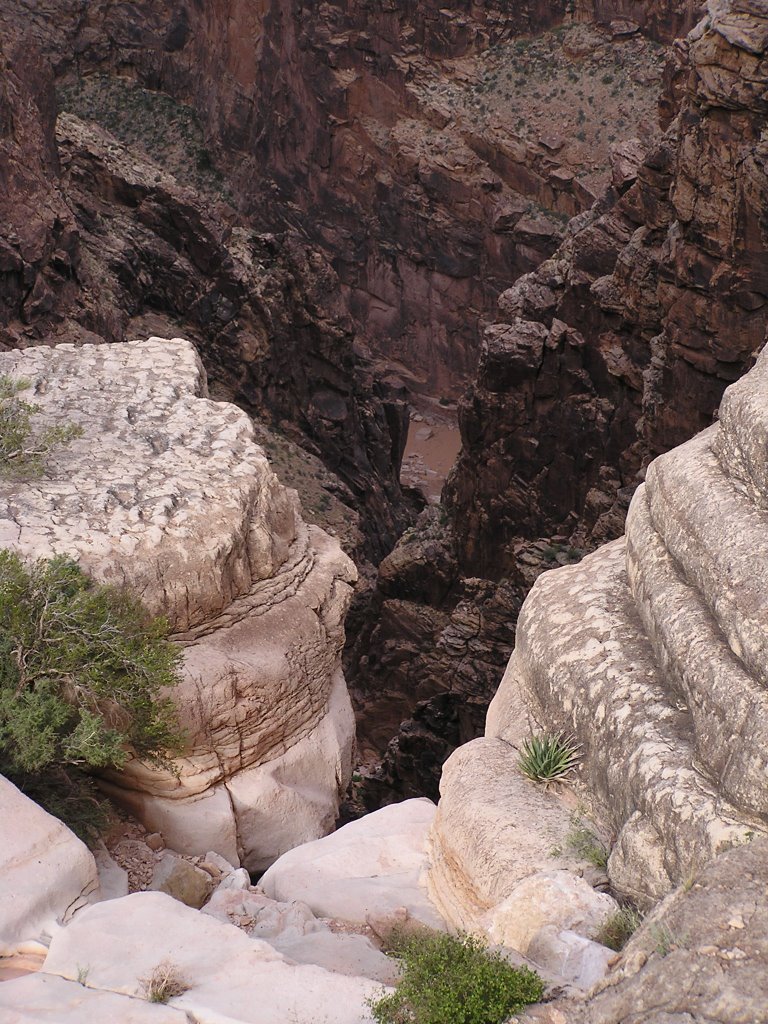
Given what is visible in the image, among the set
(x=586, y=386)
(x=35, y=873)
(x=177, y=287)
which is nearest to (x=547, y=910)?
(x=35, y=873)

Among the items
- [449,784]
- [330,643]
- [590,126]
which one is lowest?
[330,643]

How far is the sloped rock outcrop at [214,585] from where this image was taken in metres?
11.2

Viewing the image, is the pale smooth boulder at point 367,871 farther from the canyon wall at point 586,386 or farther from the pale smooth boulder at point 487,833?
A: the canyon wall at point 586,386

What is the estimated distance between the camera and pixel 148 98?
172 ft

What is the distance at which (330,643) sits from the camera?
13391mm

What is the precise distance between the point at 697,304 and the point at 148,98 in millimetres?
38619

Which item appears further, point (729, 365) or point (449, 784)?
point (729, 365)

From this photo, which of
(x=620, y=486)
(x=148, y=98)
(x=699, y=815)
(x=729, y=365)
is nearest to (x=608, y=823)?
(x=699, y=815)

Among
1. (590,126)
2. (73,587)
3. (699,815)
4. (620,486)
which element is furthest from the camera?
(590,126)

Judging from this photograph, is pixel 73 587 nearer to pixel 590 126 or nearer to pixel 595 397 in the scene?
pixel 595 397

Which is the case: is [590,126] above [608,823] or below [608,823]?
above

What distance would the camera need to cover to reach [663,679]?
8.21 meters

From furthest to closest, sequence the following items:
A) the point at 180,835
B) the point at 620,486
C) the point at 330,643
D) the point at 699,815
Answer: the point at 620,486 → the point at 330,643 → the point at 180,835 → the point at 699,815

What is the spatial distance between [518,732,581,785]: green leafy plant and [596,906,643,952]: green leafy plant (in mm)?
1649
